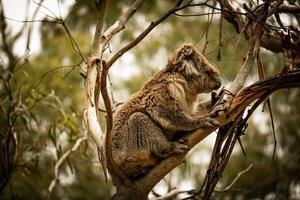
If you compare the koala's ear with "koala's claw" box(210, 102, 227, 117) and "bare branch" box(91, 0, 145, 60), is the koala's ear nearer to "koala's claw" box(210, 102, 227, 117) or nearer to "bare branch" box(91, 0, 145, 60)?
"bare branch" box(91, 0, 145, 60)

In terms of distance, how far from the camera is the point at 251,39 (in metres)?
4.25

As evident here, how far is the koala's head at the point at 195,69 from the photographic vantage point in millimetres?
5520

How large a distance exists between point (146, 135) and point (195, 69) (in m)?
0.92

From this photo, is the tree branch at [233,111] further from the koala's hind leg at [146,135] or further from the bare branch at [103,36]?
the bare branch at [103,36]

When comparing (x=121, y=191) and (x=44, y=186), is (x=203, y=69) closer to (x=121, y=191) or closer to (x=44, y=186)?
(x=121, y=191)

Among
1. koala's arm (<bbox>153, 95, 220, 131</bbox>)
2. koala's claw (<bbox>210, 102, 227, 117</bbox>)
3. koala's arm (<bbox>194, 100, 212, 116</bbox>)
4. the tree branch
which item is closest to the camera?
the tree branch

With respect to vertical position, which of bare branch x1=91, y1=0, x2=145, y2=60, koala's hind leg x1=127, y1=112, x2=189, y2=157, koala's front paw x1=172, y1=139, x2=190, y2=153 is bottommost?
koala's front paw x1=172, y1=139, x2=190, y2=153

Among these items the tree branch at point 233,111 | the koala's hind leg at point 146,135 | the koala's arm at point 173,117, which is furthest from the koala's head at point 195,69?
the tree branch at point 233,111

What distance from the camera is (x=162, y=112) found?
5.23 metres

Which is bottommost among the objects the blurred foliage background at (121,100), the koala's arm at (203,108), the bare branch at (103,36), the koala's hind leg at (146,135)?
the koala's hind leg at (146,135)

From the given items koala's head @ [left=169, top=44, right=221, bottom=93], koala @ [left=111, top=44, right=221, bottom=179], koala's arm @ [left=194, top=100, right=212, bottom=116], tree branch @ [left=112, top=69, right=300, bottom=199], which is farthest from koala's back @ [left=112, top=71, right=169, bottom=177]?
tree branch @ [left=112, top=69, right=300, bottom=199]

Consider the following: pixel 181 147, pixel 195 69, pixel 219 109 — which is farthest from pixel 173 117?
pixel 219 109

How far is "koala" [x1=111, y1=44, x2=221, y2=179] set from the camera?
5000mm

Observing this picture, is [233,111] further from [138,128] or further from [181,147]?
[138,128]
